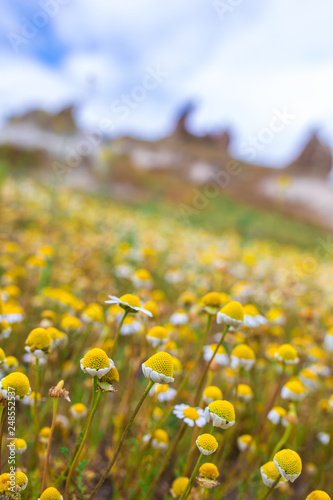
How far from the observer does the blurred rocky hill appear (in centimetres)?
1647

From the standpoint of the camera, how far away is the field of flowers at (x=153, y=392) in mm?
912

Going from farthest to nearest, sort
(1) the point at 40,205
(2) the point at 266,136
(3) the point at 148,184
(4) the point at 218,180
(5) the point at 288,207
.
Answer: (4) the point at 218,180 < (5) the point at 288,207 < (3) the point at 148,184 < (1) the point at 40,205 < (2) the point at 266,136

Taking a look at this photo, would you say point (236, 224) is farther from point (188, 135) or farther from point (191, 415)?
point (188, 135)

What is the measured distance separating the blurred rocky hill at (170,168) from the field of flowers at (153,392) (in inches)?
436

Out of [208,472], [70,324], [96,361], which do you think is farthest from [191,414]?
[70,324]

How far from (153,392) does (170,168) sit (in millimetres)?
25089

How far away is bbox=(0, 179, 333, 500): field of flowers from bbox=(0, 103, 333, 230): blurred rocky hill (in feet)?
Answer: 36.4

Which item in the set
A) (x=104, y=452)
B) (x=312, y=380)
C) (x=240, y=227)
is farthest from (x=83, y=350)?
(x=240, y=227)

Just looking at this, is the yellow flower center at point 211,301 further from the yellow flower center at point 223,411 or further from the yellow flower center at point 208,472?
the yellow flower center at point 208,472

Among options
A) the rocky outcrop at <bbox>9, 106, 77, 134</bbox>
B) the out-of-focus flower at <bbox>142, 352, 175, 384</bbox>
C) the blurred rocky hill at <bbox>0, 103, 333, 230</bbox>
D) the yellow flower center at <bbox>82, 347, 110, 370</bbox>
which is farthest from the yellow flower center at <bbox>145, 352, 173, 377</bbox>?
the rocky outcrop at <bbox>9, 106, 77, 134</bbox>

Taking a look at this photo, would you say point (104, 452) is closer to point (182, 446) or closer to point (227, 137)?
point (182, 446)

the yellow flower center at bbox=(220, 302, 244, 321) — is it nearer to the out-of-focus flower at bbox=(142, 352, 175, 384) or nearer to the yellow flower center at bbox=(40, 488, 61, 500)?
the out-of-focus flower at bbox=(142, 352, 175, 384)

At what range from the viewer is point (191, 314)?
1909 millimetres

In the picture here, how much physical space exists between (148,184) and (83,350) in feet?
61.5
